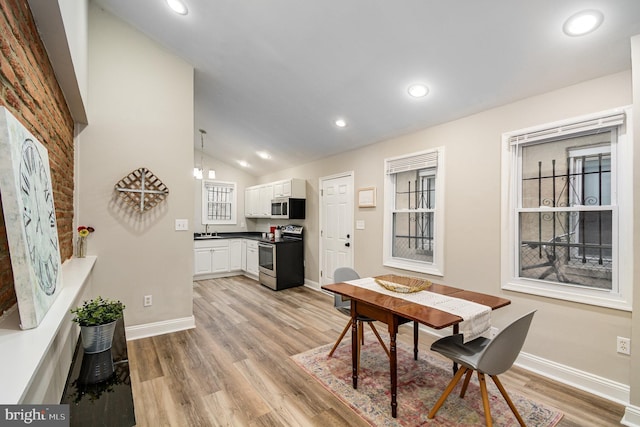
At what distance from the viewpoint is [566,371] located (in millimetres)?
2355

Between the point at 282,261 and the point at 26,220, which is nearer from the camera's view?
the point at 26,220

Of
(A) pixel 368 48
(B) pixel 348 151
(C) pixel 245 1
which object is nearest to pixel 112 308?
(C) pixel 245 1

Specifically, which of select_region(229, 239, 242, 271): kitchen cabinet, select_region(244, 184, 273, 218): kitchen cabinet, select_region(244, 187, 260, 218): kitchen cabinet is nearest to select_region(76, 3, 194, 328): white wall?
select_region(244, 184, 273, 218): kitchen cabinet

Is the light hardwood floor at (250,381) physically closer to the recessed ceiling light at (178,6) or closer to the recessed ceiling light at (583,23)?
the recessed ceiling light at (583,23)

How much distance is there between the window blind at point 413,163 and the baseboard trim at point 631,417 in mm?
2445

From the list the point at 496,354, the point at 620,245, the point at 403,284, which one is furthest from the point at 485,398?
the point at 620,245

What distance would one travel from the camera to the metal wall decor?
3.12m

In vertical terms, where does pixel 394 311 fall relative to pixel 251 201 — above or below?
below

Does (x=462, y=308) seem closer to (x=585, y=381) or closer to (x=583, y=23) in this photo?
(x=585, y=381)

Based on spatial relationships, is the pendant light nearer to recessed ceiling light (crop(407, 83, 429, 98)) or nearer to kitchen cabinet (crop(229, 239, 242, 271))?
kitchen cabinet (crop(229, 239, 242, 271))

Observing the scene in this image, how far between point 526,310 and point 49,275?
11.2ft

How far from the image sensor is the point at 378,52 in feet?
8.25

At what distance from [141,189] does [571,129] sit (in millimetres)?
4120

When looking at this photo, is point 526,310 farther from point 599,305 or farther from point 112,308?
point 112,308
